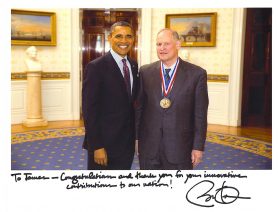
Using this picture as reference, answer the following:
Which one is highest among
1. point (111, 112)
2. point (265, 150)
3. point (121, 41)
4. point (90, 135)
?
point (121, 41)

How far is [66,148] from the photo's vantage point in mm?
5020

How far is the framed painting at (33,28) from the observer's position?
670 centimetres

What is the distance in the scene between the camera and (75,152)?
4.83 meters

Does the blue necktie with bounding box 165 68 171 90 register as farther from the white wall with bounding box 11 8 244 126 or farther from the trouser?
the white wall with bounding box 11 8 244 126

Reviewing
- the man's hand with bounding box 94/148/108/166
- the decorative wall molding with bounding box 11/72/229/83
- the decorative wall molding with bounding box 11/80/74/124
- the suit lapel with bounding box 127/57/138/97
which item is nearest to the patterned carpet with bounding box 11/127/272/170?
the decorative wall molding with bounding box 11/80/74/124

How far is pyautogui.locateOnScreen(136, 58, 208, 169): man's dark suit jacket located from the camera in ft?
7.72

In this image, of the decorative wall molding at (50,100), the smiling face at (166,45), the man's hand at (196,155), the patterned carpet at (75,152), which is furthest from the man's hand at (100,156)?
the decorative wall molding at (50,100)

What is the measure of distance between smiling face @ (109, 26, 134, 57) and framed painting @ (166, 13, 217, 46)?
489cm

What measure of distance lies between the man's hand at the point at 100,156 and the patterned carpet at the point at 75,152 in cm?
178

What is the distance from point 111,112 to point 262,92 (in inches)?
229

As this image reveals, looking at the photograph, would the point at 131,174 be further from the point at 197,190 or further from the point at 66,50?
the point at 66,50
